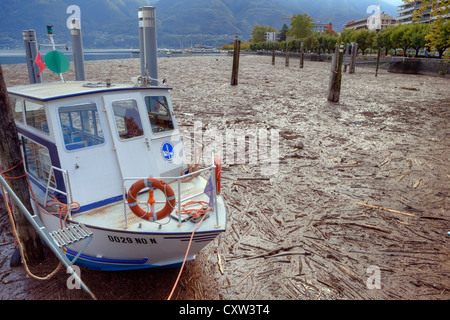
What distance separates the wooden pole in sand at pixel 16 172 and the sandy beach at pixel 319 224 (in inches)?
16.9

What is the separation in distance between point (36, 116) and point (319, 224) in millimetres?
6698

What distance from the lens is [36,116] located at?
6.22 meters

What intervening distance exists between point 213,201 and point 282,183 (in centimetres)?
457

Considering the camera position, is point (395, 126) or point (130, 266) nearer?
point (130, 266)

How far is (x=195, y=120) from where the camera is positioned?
16.2 meters

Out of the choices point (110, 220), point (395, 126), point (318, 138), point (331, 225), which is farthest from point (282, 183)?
point (395, 126)

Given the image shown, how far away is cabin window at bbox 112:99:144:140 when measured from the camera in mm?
6339

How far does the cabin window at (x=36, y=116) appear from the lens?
5961mm

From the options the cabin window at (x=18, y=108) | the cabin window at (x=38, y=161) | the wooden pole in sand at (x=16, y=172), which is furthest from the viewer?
the cabin window at (x=18, y=108)

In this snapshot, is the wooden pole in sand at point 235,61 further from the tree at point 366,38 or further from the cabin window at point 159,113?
the tree at point 366,38

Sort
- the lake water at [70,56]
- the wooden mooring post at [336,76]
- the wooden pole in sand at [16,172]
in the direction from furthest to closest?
the lake water at [70,56] → the wooden mooring post at [336,76] → the wooden pole in sand at [16,172]

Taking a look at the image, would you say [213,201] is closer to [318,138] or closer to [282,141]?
[282,141]

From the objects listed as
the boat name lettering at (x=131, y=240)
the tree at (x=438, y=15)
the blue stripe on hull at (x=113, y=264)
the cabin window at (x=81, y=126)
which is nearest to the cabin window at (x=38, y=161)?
the cabin window at (x=81, y=126)
